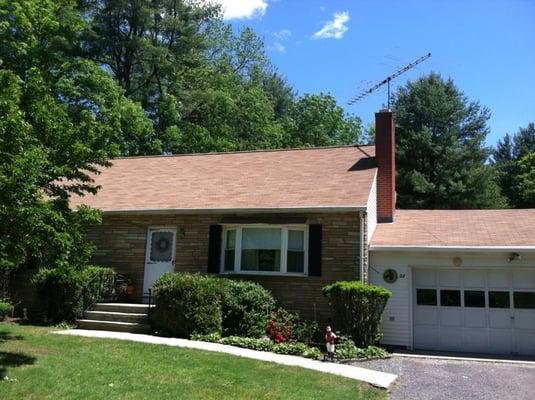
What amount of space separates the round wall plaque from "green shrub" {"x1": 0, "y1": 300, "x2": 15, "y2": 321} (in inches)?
369

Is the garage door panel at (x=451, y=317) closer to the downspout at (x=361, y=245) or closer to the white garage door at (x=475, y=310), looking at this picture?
the white garage door at (x=475, y=310)

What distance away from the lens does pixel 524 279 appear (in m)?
13.1

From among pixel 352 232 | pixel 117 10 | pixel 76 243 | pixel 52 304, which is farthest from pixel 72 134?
pixel 117 10

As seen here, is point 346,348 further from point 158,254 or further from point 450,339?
point 158,254

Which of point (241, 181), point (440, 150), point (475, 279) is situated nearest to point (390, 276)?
point (475, 279)

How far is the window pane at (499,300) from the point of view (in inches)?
520

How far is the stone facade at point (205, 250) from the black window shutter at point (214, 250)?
0.65 feet

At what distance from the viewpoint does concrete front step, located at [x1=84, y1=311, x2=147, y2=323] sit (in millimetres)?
12805

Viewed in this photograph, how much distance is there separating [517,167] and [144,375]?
131ft

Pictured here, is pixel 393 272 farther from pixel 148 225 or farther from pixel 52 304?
pixel 52 304

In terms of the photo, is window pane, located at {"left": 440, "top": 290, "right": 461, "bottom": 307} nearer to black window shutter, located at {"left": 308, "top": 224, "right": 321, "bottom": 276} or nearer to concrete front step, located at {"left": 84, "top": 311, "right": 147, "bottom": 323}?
black window shutter, located at {"left": 308, "top": 224, "right": 321, "bottom": 276}

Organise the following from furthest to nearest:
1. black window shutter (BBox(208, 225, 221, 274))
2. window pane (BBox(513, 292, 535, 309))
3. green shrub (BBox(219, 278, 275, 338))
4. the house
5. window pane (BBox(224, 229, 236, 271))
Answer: window pane (BBox(224, 229, 236, 271)) → black window shutter (BBox(208, 225, 221, 274)) → the house → window pane (BBox(513, 292, 535, 309)) → green shrub (BBox(219, 278, 275, 338))

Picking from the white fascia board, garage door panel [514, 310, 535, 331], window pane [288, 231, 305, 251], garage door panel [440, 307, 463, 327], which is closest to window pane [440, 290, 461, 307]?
garage door panel [440, 307, 463, 327]

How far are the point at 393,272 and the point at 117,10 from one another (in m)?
23.5
